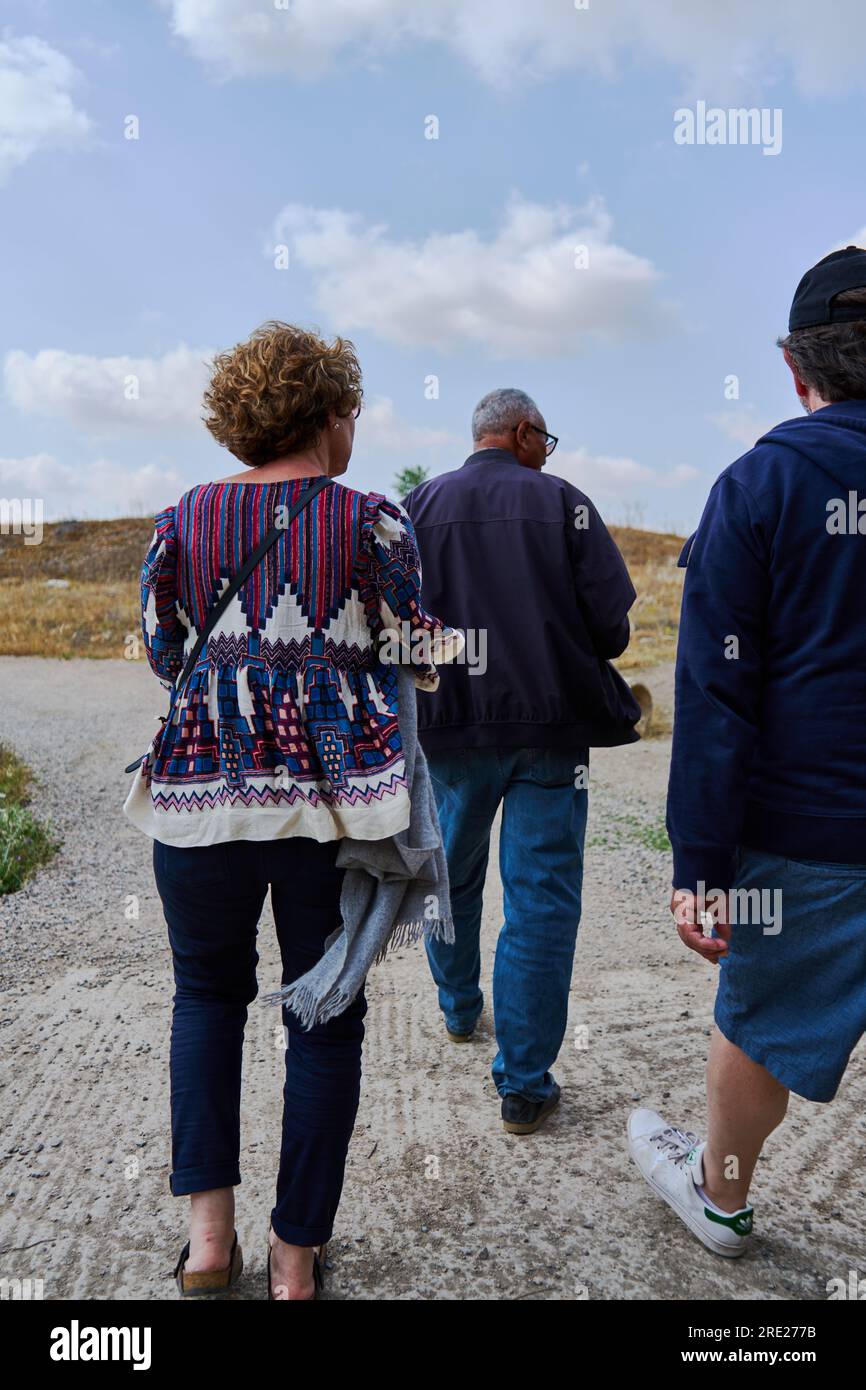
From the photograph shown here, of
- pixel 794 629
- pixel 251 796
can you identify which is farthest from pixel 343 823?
pixel 794 629

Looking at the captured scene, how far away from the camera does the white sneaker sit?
2.75 metres

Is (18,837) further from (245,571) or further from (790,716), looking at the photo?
(790,716)

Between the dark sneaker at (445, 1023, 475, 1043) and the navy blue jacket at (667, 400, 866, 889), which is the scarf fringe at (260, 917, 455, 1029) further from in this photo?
the dark sneaker at (445, 1023, 475, 1043)

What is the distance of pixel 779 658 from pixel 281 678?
1.07 m

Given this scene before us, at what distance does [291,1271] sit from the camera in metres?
2.51

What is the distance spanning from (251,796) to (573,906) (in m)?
1.54

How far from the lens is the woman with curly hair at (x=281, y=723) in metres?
2.31

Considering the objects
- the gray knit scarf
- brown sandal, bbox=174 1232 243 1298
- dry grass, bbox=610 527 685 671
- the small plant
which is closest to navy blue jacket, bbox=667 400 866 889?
the gray knit scarf

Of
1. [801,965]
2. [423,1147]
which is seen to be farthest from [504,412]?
[423,1147]

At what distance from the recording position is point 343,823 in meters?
2.34

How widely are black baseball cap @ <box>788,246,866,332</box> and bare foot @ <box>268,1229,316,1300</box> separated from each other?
7.79 feet

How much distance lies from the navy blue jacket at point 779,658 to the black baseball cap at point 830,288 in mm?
189

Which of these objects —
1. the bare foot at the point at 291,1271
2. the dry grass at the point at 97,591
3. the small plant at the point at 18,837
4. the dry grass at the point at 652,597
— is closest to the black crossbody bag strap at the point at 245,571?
the bare foot at the point at 291,1271

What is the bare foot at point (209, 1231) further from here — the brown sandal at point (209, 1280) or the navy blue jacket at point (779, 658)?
the navy blue jacket at point (779, 658)
